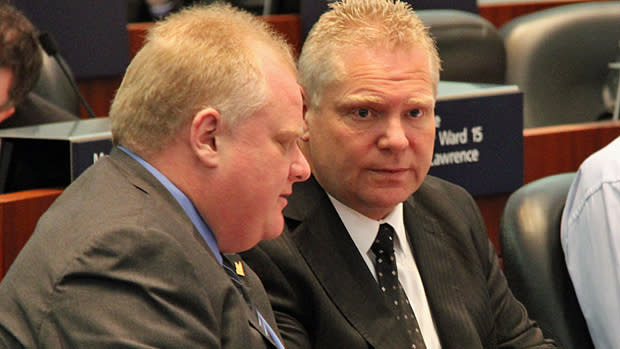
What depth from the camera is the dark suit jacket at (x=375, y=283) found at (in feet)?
3.82

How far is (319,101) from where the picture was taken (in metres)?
1.24

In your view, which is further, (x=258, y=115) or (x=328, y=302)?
(x=328, y=302)

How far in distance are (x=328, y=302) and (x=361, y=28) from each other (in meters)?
0.35

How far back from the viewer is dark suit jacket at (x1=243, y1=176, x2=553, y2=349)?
1163 mm

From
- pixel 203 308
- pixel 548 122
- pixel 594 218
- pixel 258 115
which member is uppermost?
pixel 258 115

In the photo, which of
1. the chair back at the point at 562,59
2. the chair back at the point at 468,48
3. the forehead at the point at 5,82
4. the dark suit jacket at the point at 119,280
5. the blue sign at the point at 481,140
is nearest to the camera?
the dark suit jacket at the point at 119,280

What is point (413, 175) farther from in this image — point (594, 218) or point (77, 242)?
point (77, 242)

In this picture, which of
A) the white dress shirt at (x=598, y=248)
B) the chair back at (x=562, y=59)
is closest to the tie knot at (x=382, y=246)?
the white dress shirt at (x=598, y=248)

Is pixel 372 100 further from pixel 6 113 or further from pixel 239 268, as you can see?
pixel 6 113

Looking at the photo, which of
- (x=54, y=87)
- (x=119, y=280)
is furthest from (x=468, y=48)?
(x=119, y=280)

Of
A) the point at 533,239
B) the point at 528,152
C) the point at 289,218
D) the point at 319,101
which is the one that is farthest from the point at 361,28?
the point at 528,152

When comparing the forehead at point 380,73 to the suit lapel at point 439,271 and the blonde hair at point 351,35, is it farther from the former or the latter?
the suit lapel at point 439,271

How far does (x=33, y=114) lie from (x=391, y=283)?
37.4 inches

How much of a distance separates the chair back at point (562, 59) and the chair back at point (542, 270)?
→ 1136mm
